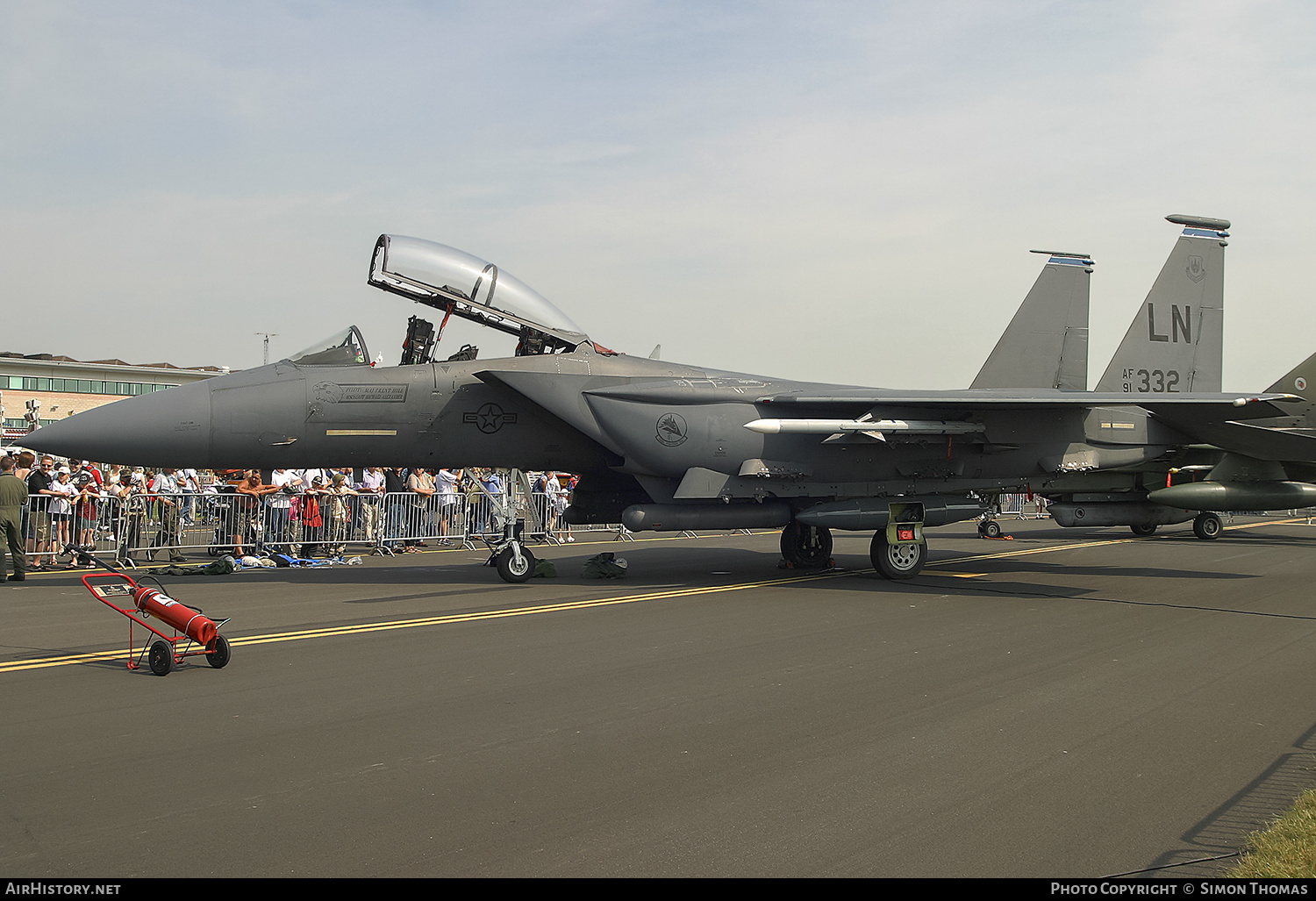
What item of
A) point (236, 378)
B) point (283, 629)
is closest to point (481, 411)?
point (236, 378)

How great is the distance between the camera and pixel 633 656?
678 cm

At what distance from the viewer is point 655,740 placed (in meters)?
4.70

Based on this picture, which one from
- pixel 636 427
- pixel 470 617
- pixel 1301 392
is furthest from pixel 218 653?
pixel 1301 392

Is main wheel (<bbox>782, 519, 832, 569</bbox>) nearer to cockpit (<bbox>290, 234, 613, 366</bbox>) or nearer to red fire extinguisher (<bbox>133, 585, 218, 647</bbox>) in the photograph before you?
cockpit (<bbox>290, 234, 613, 366</bbox>)

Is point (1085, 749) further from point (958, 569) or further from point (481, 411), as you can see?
point (958, 569)

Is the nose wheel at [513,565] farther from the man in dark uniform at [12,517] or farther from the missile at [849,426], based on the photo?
the man in dark uniform at [12,517]

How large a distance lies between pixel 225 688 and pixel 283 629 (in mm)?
2091

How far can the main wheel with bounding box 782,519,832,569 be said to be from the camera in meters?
13.3

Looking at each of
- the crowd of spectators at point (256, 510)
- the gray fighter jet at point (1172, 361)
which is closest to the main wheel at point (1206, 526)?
the gray fighter jet at point (1172, 361)

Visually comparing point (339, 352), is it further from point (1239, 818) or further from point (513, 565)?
point (1239, 818)

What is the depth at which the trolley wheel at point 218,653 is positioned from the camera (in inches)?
244

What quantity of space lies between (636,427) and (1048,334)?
8219mm

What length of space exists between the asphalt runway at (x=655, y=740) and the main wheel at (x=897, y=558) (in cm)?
240

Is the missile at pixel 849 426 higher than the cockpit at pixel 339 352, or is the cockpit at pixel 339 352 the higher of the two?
the cockpit at pixel 339 352
